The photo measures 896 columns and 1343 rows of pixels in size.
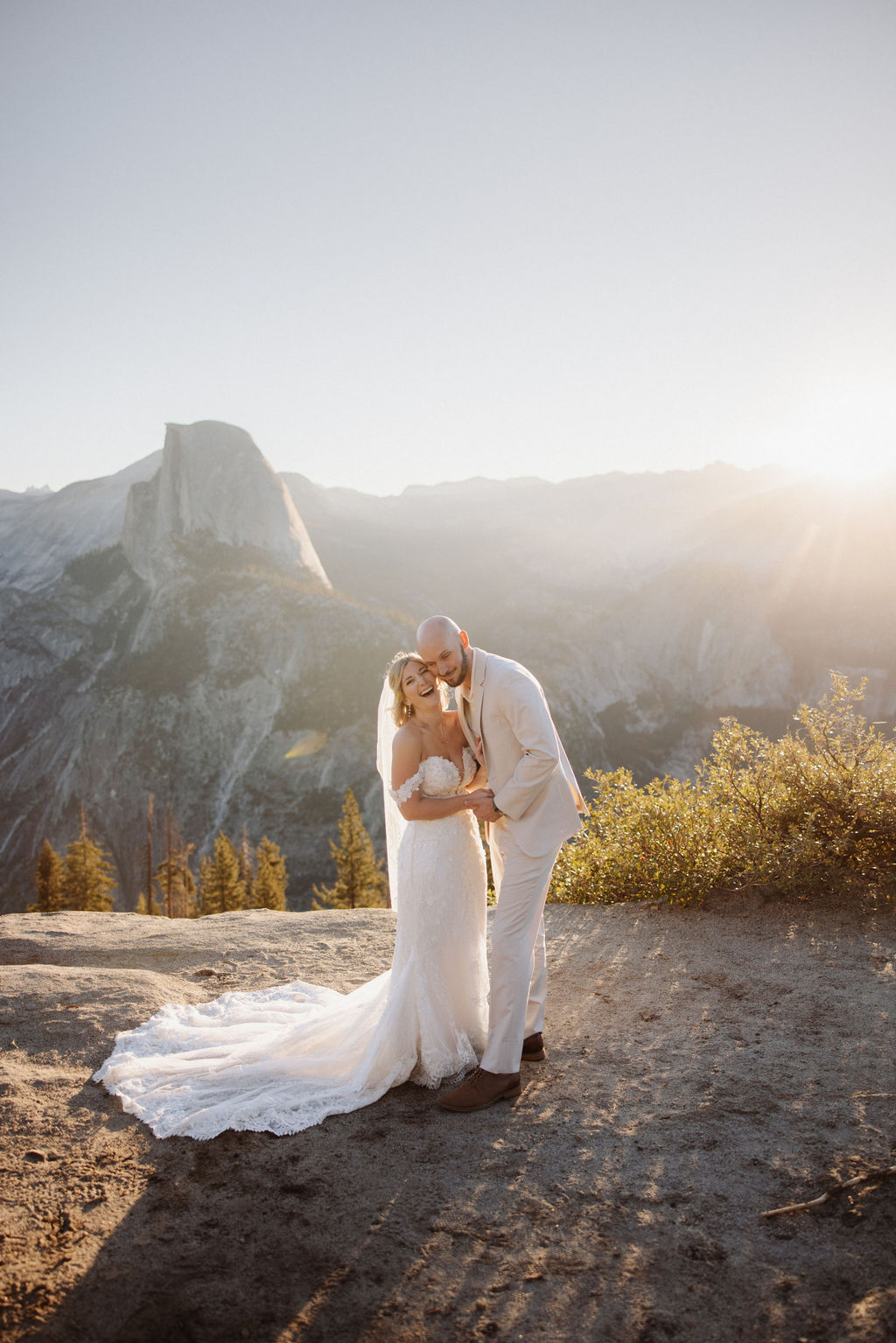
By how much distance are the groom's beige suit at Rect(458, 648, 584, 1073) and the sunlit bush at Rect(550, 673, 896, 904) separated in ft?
11.7

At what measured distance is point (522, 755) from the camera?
14.7 ft

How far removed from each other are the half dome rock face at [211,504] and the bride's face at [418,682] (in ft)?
227

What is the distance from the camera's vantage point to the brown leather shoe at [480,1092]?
4133 mm

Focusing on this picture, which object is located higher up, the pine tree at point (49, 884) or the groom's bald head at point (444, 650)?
the groom's bald head at point (444, 650)

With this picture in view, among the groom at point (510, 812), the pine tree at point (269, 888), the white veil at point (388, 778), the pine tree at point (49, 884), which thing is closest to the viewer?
the groom at point (510, 812)

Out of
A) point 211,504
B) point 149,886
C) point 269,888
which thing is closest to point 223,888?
point 269,888

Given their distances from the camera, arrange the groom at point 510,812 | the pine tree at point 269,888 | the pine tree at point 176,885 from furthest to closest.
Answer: the pine tree at point 176,885 < the pine tree at point 269,888 < the groom at point 510,812

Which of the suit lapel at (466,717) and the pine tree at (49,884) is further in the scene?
the pine tree at (49,884)

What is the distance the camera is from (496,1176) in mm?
3475

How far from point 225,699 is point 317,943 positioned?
51870 mm

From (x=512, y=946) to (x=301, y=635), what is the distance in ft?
184

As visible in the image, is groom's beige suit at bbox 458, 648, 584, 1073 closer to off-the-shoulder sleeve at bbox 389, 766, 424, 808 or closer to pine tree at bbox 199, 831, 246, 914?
off-the-shoulder sleeve at bbox 389, 766, 424, 808

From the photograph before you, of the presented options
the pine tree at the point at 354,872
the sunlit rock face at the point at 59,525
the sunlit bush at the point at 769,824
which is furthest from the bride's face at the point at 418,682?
the sunlit rock face at the point at 59,525

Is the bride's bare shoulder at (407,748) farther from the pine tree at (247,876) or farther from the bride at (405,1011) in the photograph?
the pine tree at (247,876)
